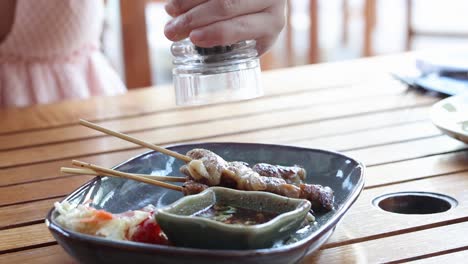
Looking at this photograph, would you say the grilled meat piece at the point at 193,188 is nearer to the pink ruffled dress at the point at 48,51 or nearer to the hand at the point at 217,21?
the hand at the point at 217,21

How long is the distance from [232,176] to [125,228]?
14cm

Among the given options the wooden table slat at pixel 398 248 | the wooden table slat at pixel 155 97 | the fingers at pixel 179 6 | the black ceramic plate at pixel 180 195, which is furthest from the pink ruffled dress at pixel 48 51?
the wooden table slat at pixel 398 248

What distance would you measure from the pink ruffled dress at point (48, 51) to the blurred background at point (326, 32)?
0.21 meters

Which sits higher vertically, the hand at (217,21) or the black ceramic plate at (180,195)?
the hand at (217,21)

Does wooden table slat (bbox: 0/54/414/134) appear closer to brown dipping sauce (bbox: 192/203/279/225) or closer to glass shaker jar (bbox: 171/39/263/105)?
glass shaker jar (bbox: 171/39/263/105)

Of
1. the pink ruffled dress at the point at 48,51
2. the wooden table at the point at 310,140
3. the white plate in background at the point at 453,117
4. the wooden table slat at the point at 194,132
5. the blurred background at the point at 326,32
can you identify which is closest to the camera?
the wooden table at the point at 310,140

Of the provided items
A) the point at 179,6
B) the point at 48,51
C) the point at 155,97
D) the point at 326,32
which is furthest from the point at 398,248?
the point at 326,32

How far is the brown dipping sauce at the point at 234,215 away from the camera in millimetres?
551

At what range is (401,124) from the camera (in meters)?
0.98

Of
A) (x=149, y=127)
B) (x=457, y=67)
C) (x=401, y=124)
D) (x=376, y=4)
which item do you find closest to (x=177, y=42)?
(x=149, y=127)

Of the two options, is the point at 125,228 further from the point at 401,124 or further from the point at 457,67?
the point at 457,67

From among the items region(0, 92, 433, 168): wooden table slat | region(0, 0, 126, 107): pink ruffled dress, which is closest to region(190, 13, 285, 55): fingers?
region(0, 92, 433, 168): wooden table slat

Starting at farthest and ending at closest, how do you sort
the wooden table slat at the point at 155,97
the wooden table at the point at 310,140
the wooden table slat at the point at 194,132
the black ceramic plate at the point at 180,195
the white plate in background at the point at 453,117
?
1. the wooden table slat at the point at 155,97
2. the wooden table slat at the point at 194,132
3. the white plate in background at the point at 453,117
4. the wooden table at the point at 310,140
5. the black ceramic plate at the point at 180,195

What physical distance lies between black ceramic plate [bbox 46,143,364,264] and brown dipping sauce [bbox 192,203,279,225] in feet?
0.09
